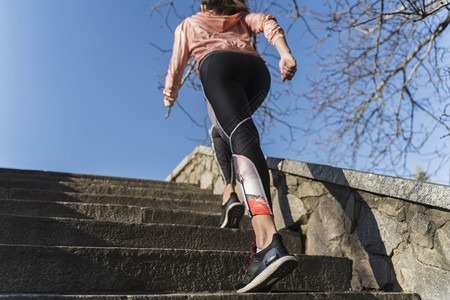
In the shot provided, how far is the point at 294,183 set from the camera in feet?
10.4

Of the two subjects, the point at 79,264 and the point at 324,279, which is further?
the point at 324,279

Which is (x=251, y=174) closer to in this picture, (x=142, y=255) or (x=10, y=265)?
(x=142, y=255)

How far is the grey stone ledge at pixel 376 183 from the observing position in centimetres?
213

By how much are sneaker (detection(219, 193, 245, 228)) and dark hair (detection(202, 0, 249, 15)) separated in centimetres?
113

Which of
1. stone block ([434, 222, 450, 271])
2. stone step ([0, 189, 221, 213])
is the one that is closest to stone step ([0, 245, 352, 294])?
stone block ([434, 222, 450, 271])

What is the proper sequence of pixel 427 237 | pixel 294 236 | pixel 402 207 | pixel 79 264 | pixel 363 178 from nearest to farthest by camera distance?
pixel 79 264, pixel 427 237, pixel 402 207, pixel 363 178, pixel 294 236

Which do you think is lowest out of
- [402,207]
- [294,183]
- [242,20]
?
[402,207]

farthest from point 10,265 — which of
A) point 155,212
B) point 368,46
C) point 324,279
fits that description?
point 368,46

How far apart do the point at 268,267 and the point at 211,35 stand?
1296 mm

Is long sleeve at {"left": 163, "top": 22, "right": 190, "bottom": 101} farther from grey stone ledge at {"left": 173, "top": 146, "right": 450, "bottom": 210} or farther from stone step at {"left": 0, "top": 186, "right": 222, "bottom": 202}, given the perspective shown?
stone step at {"left": 0, "top": 186, "right": 222, "bottom": 202}

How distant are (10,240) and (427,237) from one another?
2187 millimetres

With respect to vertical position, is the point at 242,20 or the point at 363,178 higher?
the point at 242,20

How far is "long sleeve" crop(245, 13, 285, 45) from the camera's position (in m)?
2.19

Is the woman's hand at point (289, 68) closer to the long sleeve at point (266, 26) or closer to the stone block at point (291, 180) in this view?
the long sleeve at point (266, 26)
